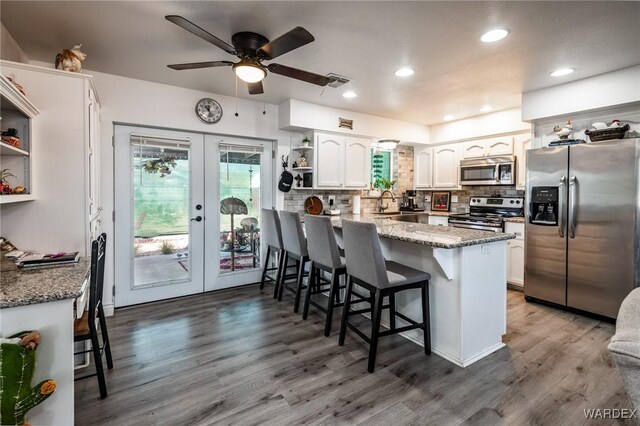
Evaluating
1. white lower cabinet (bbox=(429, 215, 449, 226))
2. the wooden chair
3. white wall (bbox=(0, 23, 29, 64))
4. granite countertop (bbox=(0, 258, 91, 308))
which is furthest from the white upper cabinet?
white wall (bbox=(0, 23, 29, 64))

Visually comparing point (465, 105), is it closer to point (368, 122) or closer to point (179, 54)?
point (368, 122)

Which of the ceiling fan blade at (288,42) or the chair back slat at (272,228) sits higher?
the ceiling fan blade at (288,42)

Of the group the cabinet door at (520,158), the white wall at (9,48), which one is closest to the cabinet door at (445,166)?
the cabinet door at (520,158)

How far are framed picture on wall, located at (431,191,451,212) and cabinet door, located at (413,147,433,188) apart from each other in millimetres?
247

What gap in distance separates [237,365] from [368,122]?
3.62 m

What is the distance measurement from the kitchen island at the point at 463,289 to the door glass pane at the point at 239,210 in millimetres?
2183

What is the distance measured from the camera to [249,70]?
230 centimetres

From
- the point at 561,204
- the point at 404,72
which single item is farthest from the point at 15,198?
the point at 561,204

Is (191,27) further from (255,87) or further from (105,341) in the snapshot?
(105,341)

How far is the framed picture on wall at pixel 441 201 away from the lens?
17.6 feet

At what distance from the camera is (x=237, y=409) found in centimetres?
186

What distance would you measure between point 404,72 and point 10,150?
9.89 feet

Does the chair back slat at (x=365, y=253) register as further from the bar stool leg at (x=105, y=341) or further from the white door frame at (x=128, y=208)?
the white door frame at (x=128, y=208)

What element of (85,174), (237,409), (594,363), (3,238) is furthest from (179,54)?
(594,363)
